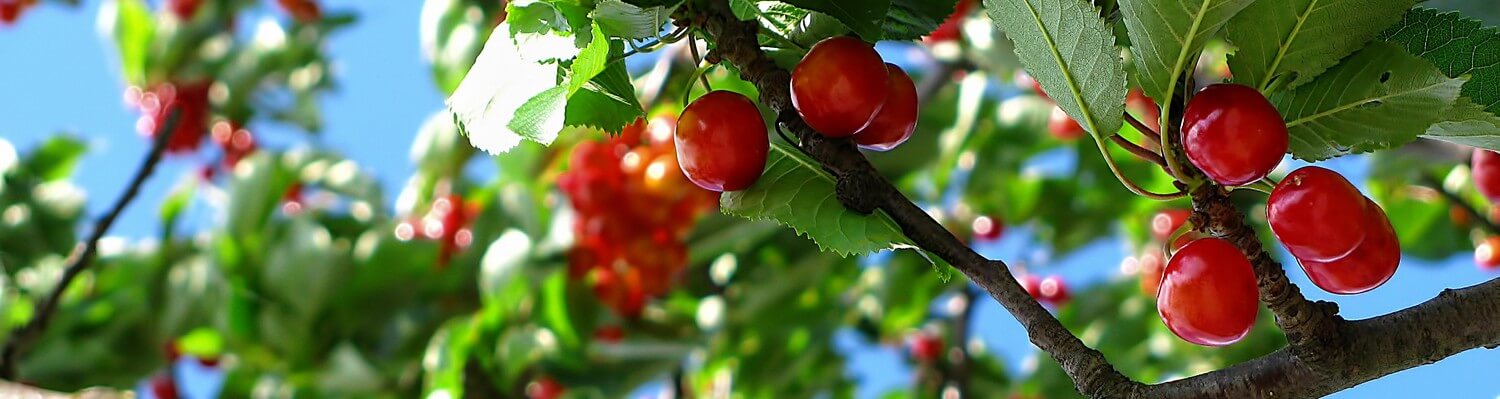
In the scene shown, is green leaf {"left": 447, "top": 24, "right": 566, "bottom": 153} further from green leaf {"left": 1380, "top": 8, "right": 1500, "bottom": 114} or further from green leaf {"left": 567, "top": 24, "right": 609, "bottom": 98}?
green leaf {"left": 1380, "top": 8, "right": 1500, "bottom": 114}

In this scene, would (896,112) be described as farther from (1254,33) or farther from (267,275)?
(267,275)

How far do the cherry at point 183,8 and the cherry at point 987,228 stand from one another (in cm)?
276

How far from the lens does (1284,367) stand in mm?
869

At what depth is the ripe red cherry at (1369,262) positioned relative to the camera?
92 centimetres

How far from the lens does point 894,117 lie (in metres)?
1.09

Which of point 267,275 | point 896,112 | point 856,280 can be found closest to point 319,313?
point 267,275

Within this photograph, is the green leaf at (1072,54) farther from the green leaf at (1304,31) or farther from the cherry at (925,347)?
the cherry at (925,347)

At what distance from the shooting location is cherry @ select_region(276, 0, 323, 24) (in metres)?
4.34

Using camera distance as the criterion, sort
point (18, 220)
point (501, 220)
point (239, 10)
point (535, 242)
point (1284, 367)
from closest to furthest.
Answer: point (1284, 367)
point (535, 242)
point (501, 220)
point (18, 220)
point (239, 10)

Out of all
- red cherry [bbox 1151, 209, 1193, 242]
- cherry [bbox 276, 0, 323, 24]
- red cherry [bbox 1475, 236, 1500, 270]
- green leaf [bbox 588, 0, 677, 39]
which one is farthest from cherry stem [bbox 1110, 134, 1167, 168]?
cherry [bbox 276, 0, 323, 24]

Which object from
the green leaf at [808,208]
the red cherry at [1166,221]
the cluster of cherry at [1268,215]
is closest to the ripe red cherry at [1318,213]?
the cluster of cherry at [1268,215]

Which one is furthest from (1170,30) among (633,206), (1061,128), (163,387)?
(163,387)

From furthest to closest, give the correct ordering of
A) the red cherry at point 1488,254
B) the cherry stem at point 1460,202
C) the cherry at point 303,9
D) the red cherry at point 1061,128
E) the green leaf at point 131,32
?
the cherry at point 303,9, the green leaf at point 131,32, the red cherry at point 1488,254, the red cherry at point 1061,128, the cherry stem at point 1460,202

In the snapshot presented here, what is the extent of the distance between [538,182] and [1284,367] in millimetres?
2669
